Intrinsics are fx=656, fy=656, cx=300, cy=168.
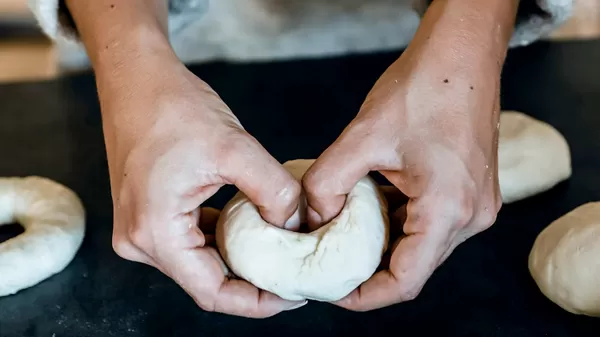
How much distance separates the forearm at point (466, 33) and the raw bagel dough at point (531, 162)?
11.9 inches

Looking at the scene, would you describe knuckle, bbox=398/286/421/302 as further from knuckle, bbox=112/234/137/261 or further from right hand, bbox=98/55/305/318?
knuckle, bbox=112/234/137/261

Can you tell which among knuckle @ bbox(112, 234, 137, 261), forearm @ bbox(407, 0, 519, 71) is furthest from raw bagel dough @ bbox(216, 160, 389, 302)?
forearm @ bbox(407, 0, 519, 71)

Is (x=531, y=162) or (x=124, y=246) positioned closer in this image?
(x=124, y=246)

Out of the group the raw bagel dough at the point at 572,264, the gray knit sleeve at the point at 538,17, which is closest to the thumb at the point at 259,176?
the raw bagel dough at the point at 572,264

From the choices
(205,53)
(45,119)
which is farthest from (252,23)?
(45,119)

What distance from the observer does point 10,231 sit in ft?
3.93

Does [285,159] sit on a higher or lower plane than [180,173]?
lower

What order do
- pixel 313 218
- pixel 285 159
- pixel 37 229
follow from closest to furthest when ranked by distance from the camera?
pixel 313 218, pixel 37 229, pixel 285 159

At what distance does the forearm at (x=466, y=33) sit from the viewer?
33.5 inches

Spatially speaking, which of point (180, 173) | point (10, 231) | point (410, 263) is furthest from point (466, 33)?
point (10, 231)

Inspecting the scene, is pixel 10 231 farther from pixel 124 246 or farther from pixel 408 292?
pixel 408 292

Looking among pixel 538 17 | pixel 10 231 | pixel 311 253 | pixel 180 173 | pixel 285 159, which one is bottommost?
pixel 10 231

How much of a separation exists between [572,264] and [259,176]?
0.51 m

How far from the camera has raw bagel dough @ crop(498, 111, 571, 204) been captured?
1.15 m
